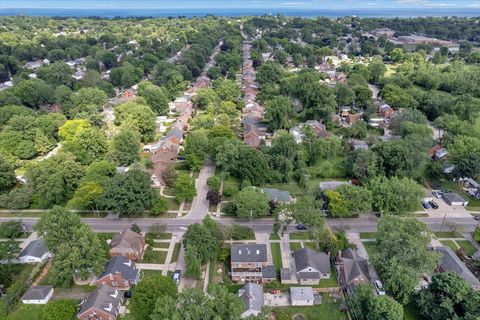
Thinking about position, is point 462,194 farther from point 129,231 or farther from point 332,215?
point 129,231

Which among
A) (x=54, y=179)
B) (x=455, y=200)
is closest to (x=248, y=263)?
(x=54, y=179)

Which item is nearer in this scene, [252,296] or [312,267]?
[252,296]

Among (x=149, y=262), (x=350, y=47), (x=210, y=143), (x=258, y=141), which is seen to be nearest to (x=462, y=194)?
(x=258, y=141)

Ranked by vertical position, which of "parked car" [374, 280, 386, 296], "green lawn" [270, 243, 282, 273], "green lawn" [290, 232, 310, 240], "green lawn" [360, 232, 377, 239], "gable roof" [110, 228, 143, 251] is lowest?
"green lawn" [360, 232, 377, 239]

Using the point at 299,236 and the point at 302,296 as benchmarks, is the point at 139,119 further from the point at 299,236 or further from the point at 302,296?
the point at 302,296

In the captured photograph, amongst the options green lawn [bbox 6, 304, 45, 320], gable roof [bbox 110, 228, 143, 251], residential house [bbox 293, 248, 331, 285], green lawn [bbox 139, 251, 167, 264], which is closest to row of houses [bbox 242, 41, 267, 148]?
green lawn [bbox 139, 251, 167, 264]

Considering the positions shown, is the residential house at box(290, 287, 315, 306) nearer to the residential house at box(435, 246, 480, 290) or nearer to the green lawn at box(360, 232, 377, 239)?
the green lawn at box(360, 232, 377, 239)
